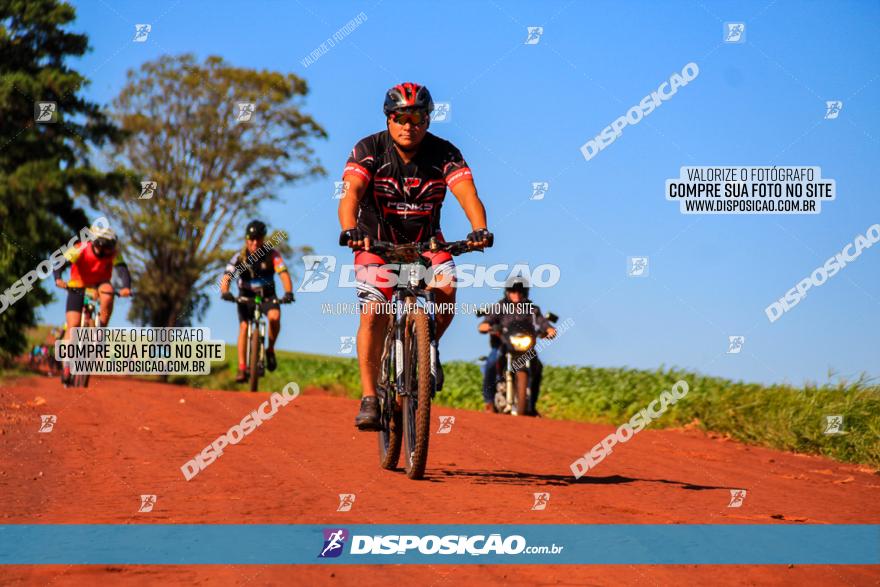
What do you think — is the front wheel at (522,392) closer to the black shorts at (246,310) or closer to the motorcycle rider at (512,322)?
the motorcycle rider at (512,322)

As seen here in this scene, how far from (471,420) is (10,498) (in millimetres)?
5831

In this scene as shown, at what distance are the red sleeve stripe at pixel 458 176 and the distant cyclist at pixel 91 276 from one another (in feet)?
25.7

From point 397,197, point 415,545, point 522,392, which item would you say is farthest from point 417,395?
point 522,392

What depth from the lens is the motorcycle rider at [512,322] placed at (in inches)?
567

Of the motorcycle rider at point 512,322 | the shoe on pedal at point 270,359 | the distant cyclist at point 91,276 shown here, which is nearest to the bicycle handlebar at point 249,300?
the shoe on pedal at point 270,359

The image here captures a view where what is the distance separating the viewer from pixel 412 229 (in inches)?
293

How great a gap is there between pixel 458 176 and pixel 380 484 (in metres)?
2.25

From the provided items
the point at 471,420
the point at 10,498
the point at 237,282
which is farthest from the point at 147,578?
the point at 237,282

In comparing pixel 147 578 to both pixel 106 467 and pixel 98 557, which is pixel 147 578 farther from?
pixel 106 467

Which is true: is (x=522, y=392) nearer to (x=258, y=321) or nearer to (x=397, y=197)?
(x=258, y=321)

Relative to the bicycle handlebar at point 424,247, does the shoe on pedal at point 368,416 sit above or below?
below

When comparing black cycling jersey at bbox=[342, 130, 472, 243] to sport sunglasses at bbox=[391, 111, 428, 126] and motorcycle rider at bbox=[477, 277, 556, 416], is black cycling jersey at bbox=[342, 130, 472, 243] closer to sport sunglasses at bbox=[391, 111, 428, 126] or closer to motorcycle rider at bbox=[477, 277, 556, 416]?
sport sunglasses at bbox=[391, 111, 428, 126]

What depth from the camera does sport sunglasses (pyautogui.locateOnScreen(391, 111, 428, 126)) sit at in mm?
7234

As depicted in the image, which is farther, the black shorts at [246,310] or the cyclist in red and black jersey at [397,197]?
the black shorts at [246,310]
